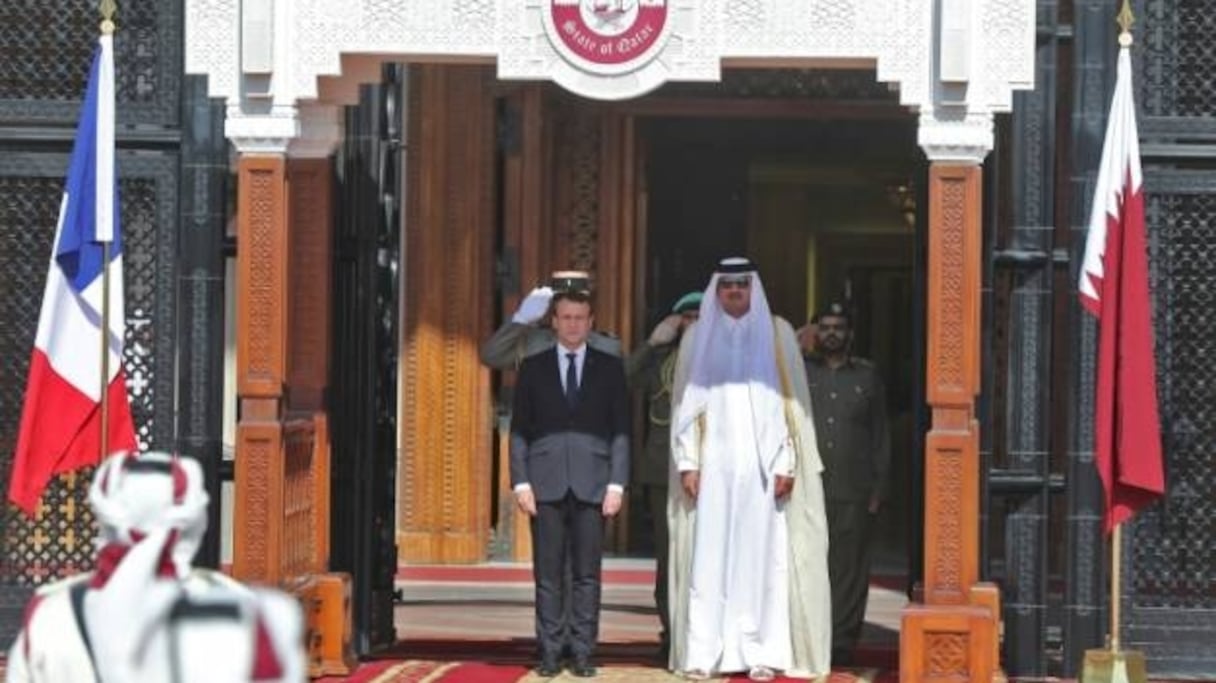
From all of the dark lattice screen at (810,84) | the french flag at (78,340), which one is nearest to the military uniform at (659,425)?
the french flag at (78,340)

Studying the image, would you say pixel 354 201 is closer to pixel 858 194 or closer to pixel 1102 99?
pixel 1102 99

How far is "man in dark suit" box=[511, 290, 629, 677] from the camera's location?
12820 millimetres

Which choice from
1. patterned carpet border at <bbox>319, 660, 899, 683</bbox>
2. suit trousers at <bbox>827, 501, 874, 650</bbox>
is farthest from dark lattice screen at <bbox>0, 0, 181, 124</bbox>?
suit trousers at <bbox>827, 501, 874, 650</bbox>

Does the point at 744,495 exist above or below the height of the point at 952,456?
below

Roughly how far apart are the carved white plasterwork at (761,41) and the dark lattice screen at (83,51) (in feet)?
3.32

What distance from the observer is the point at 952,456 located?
12.1m

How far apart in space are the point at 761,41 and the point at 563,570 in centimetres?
229

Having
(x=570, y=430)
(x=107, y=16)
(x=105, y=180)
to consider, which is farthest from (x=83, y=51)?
(x=570, y=430)

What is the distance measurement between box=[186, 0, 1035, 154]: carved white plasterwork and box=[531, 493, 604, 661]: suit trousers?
5.78 feet

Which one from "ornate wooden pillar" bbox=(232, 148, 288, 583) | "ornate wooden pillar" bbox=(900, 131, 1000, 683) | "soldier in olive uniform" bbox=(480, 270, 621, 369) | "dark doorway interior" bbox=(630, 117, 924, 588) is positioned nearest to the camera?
"ornate wooden pillar" bbox=(900, 131, 1000, 683)

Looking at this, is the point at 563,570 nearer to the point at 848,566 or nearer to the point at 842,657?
the point at 842,657

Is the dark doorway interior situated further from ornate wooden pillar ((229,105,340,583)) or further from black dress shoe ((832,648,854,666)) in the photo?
ornate wooden pillar ((229,105,340,583))

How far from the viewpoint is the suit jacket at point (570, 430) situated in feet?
42.3

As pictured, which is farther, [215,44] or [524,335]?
[524,335]
